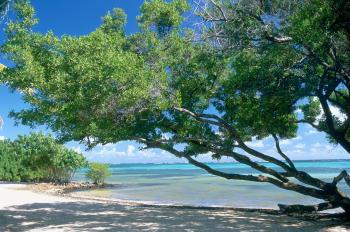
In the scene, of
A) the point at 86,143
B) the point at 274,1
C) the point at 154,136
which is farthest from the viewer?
the point at 154,136

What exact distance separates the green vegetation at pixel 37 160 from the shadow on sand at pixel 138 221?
1757 centimetres

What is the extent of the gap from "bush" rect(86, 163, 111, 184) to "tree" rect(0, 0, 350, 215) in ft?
68.3

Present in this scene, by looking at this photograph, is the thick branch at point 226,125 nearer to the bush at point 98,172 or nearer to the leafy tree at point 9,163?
the bush at point 98,172

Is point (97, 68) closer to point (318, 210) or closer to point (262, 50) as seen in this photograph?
point (262, 50)

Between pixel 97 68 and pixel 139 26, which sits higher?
pixel 139 26

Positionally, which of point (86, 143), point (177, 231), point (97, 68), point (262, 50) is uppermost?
point (262, 50)

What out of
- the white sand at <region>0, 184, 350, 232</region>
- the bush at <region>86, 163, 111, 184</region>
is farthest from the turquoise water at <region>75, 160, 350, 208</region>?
the white sand at <region>0, 184, 350, 232</region>

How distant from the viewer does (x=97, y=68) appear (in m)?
9.44

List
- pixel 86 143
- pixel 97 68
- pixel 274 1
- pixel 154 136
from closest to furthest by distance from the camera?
pixel 97 68
pixel 274 1
pixel 86 143
pixel 154 136

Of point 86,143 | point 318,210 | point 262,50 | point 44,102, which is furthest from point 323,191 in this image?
point 44,102

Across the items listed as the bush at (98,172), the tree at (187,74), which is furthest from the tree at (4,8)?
the bush at (98,172)

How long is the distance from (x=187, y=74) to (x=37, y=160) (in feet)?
77.7

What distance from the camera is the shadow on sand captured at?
1116 centimetres

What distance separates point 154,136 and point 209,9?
418 centimetres
